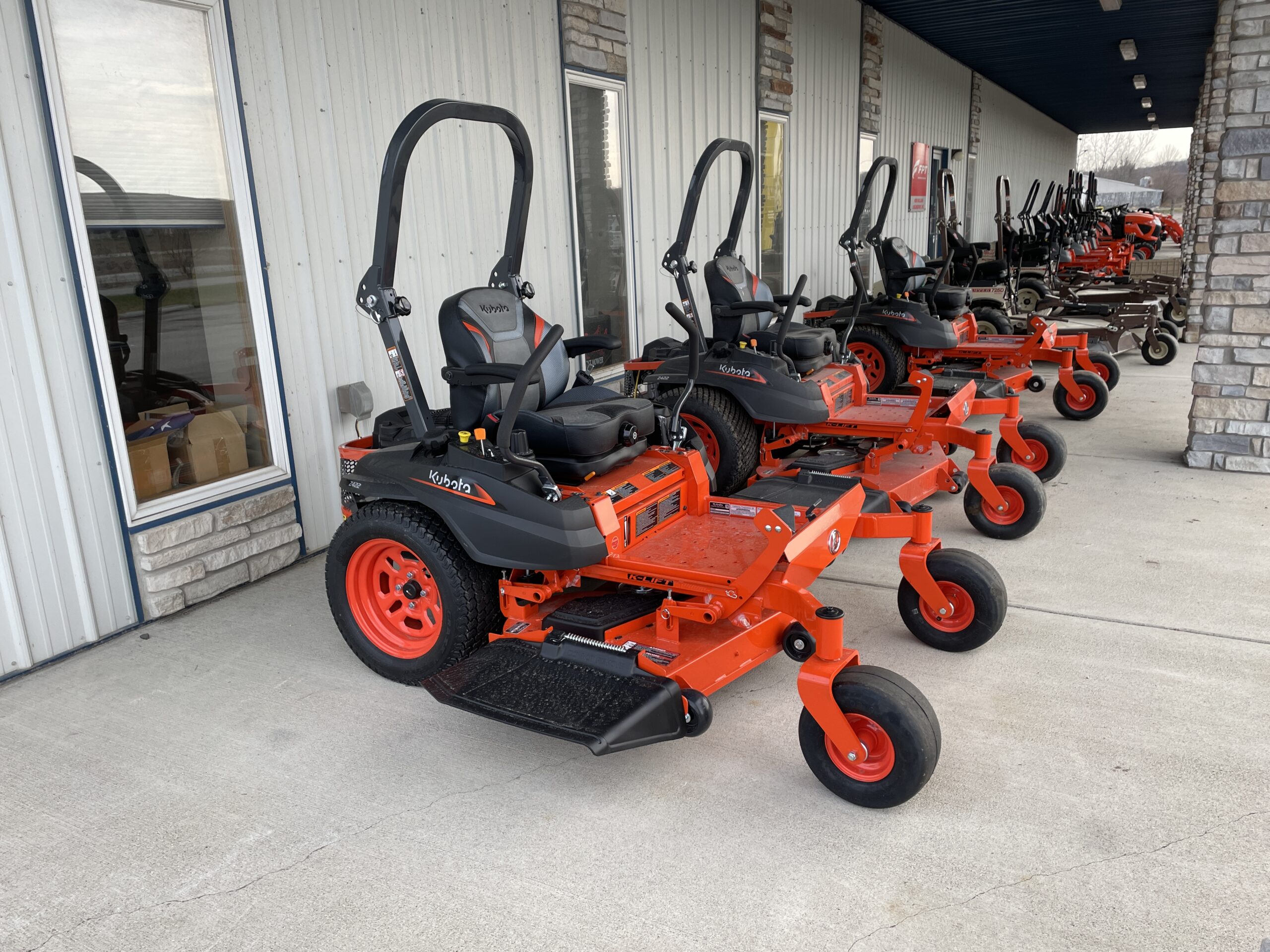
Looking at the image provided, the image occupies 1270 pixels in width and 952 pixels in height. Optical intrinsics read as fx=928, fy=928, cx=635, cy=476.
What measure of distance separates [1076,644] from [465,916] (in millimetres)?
2551

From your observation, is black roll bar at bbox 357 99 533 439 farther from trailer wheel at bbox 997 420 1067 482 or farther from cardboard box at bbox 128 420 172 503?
trailer wheel at bbox 997 420 1067 482

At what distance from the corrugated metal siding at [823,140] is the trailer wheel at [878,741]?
8.13 m

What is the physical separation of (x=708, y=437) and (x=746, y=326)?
87 cm

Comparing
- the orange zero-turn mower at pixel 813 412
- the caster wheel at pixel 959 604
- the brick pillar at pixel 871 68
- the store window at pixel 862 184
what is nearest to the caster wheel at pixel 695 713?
the caster wheel at pixel 959 604

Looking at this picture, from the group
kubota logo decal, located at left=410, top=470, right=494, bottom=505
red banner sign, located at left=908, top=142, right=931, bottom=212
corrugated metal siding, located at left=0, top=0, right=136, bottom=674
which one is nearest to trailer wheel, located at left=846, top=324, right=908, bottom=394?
kubota logo decal, located at left=410, top=470, right=494, bottom=505

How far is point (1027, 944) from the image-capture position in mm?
2127

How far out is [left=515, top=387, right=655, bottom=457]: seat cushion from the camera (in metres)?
3.40

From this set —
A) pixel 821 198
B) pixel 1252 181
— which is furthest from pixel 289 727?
pixel 821 198

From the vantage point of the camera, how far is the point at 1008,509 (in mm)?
4711

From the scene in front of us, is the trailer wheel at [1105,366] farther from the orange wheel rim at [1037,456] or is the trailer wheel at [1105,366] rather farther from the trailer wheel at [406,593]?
the trailer wheel at [406,593]

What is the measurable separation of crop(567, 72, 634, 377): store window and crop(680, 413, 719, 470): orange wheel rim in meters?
1.42

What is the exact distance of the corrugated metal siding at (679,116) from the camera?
7.25 m

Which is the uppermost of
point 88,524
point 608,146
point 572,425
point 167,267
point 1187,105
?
point 1187,105

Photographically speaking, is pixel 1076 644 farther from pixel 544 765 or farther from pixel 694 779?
pixel 544 765
